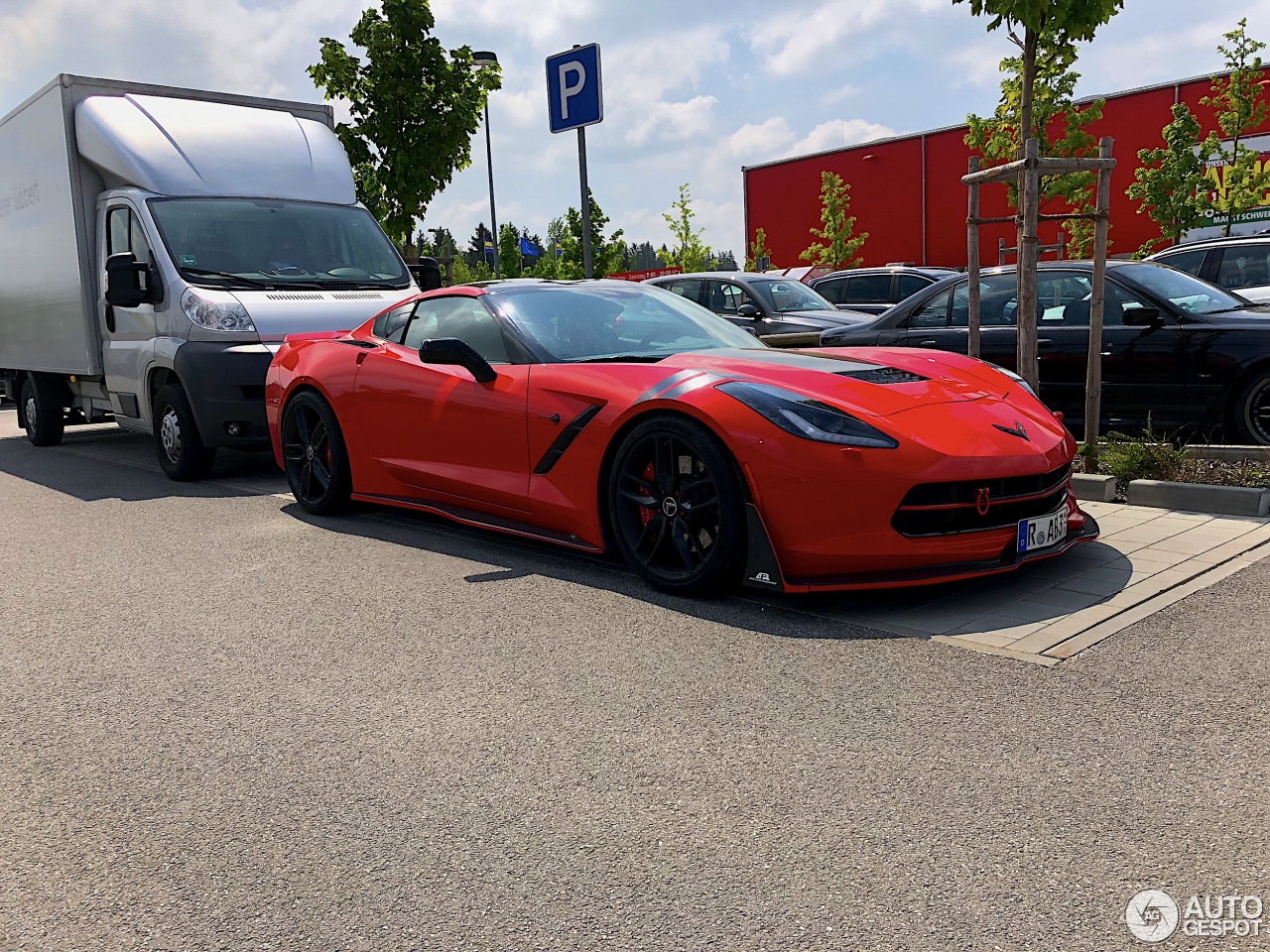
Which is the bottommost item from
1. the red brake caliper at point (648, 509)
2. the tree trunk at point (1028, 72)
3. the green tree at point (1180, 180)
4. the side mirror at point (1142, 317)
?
the red brake caliper at point (648, 509)

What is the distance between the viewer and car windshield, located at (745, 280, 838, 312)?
1319 centimetres

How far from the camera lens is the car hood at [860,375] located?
4527 millimetres

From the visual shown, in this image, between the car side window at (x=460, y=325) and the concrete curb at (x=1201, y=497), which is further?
the concrete curb at (x=1201, y=497)

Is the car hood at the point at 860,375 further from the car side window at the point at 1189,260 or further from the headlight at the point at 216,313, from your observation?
the car side window at the point at 1189,260

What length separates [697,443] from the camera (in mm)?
4473

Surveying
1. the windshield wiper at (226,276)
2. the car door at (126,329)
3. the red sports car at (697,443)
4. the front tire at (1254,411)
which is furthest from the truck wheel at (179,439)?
the front tire at (1254,411)

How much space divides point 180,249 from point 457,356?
4.28m

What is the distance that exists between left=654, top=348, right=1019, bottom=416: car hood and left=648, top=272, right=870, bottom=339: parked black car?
7167 mm

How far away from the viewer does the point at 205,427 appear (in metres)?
8.28

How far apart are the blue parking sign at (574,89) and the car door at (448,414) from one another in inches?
129

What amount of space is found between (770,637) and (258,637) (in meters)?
1.96

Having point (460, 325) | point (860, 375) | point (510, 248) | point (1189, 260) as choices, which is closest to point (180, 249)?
point (460, 325)

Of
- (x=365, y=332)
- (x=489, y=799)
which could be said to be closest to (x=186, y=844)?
(x=489, y=799)

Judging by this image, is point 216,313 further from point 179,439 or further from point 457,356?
point 457,356
